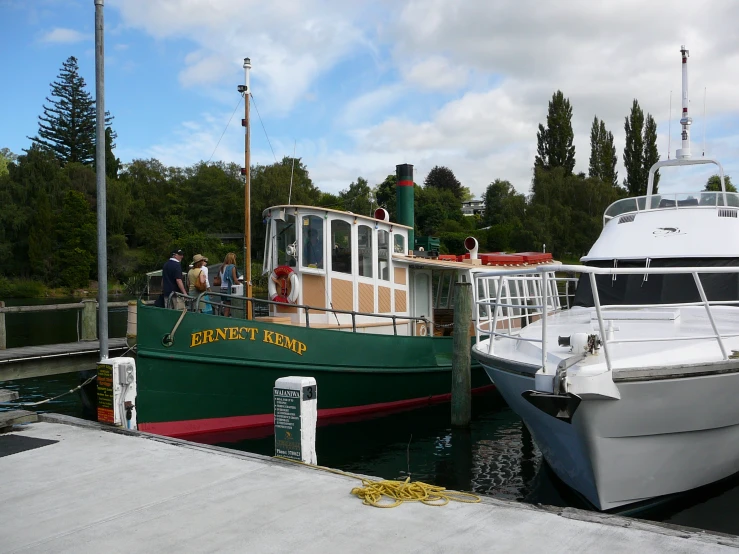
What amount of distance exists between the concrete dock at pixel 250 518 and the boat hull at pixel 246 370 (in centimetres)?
334

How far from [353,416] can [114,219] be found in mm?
58352

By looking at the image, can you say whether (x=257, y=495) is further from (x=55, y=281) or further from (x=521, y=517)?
(x=55, y=281)

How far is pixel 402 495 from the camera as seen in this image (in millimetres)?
5332

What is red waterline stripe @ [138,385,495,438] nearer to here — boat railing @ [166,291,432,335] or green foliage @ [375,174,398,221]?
boat railing @ [166,291,432,335]

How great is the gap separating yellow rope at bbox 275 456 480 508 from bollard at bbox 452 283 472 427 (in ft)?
19.9

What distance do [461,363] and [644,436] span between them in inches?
207

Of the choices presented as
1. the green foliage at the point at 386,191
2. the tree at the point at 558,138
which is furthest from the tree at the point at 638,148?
the green foliage at the point at 386,191

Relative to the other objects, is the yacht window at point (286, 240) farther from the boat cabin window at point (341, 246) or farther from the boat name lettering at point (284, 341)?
the boat name lettering at point (284, 341)

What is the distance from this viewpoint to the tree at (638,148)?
5103 centimetres

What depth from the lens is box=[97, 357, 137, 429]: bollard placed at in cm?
769

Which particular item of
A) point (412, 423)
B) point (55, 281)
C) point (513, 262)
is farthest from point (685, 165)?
point (55, 281)

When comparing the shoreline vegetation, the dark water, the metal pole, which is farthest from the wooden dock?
the shoreline vegetation

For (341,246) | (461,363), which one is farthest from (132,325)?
(461,363)

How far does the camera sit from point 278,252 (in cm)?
1226
